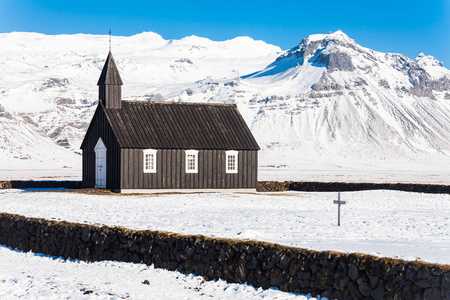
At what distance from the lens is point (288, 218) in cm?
2553

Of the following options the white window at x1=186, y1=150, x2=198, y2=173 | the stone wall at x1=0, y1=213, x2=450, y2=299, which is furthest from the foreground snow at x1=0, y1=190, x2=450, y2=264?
the white window at x1=186, y1=150, x2=198, y2=173

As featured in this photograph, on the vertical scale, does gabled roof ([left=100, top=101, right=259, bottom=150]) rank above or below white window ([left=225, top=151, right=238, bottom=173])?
above

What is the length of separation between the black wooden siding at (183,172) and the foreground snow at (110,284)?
23.7 m

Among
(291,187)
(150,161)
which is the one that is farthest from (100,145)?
(291,187)

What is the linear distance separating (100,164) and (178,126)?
5.83 m

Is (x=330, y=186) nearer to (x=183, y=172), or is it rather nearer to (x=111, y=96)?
(x=183, y=172)

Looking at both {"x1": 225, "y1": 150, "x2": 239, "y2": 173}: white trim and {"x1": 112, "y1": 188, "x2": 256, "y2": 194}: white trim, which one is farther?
{"x1": 225, "y1": 150, "x2": 239, "y2": 173}: white trim

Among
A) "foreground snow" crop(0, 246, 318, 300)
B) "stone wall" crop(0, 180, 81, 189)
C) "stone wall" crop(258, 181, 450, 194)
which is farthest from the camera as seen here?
"stone wall" crop(0, 180, 81, 189)

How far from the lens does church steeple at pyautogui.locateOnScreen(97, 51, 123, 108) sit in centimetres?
4725

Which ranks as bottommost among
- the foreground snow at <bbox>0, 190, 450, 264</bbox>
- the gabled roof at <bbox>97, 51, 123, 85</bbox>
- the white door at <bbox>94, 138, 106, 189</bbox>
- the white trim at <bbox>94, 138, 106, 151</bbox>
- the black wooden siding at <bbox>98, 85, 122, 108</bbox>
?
the foreground snow at <bbox>0, 190, 450, 264</bbox>

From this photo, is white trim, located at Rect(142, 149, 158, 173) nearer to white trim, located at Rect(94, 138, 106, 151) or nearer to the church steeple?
white trim, located at Rect(94, 138, 106, 151)

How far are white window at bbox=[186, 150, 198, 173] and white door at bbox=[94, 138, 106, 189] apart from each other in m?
5.56

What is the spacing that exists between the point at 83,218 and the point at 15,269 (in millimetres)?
5447

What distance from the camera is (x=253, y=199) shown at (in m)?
39.1
